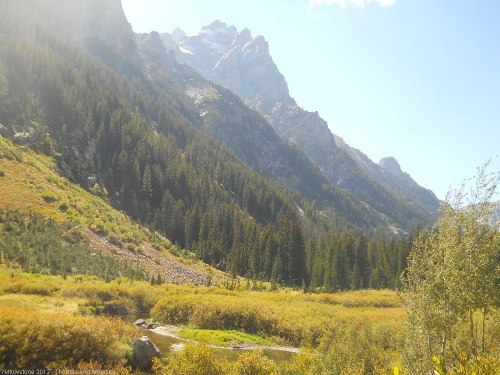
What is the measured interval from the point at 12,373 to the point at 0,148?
64834 millimetres

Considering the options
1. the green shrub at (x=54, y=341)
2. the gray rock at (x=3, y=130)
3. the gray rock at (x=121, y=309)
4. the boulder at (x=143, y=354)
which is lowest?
the gray rock at (x=121, y=309)

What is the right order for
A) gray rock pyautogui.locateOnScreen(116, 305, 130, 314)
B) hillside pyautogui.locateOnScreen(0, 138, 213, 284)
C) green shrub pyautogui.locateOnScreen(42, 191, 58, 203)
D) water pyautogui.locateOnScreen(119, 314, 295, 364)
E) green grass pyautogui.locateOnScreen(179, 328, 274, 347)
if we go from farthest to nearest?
green shrub pyautogui.locateOnScreen(42, 191, 58, 203)
hillside pyautogui.locateOnScreen(0, 138, 213, 284)
gray rock pyautogui.locateOnScreen(116, 305, 130, 314)
green grass pyautogui.locateOnScreen(179, 328, 274, 347)
water pyautogui.locateOnScreen(119, 314, 295, 364)

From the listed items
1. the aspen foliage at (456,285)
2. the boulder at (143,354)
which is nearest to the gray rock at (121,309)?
the boulder at (143,354)

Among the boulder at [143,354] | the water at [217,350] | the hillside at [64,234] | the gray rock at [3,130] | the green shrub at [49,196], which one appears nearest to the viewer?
the boulder at [143,354]

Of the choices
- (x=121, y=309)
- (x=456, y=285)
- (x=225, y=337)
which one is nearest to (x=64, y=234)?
(x=121, y=309)

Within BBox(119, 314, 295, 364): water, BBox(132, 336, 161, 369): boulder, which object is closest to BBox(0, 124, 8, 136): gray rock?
BBox(119, 314, 295, 364): water

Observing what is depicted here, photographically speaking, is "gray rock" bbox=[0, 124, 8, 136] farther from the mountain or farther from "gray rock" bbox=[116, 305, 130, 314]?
"gray rock" bbox=[116, 305, 130, 314]

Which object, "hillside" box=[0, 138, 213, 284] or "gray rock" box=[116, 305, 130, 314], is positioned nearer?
"gray rock" box=[116, 305, 130, 314]

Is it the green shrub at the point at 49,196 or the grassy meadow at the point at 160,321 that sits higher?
the green shrub at the point at 49,196

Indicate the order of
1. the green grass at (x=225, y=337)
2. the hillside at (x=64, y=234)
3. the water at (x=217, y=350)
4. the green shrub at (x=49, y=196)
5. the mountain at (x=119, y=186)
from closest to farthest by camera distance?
1. the water at (x=217, y=350)
2. the green grass at (x=225, y=337)
3. the hillside at (x=64, y=234)
4. the green shrub at (x=49, y=196)
5. the mountain at (x=119, y=186)

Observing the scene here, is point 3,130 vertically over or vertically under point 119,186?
over

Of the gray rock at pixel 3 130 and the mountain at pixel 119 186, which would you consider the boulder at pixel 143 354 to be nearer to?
the mountain at pixel 119 186

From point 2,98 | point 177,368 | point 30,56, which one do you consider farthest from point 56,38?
point 177,368

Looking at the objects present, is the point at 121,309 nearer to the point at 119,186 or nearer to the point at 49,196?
the point at 49,196
